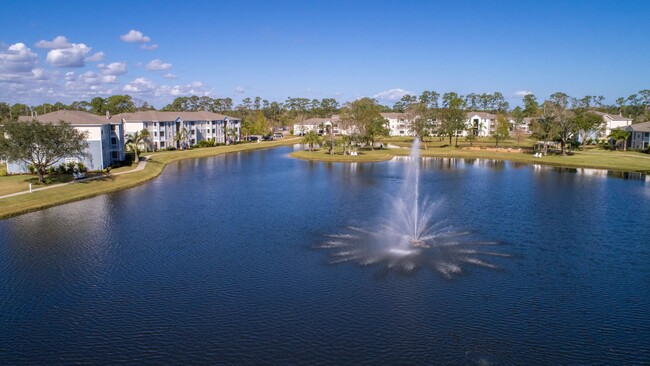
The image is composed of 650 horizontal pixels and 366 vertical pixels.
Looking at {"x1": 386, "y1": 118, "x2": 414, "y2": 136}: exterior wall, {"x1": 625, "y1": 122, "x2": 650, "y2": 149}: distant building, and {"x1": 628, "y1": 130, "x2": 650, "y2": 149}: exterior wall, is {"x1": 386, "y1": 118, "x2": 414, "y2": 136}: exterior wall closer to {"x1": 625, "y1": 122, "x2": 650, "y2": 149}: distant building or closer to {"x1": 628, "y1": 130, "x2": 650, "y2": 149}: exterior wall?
{"x1": 625, "y1": 122, "x2": 650, "y2": 149}: distant building

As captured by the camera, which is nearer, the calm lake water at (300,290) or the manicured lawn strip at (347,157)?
the calm lake water at (300,290)

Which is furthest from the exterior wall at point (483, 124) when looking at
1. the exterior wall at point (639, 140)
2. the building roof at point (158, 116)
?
the building roof at point (158, 116)

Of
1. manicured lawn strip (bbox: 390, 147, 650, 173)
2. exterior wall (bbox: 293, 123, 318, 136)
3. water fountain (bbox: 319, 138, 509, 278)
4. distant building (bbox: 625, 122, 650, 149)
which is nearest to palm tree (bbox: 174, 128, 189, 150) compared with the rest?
manicured lawn strip (bbox: 390, 147, 650, 173)

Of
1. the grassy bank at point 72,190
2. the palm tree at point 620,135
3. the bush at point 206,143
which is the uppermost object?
the palm tree at point 620,135

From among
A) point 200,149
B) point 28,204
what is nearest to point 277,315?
point 28,204

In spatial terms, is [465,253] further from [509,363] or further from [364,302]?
[509,363]

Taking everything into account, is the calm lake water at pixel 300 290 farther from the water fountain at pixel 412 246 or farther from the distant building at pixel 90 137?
the distant building at pixel 90 137
